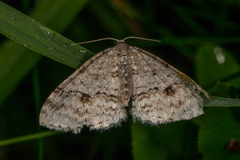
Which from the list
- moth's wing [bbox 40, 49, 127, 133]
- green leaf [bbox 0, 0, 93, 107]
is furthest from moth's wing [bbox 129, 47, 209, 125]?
green leaf [bbox 0, 0, 93, 107]

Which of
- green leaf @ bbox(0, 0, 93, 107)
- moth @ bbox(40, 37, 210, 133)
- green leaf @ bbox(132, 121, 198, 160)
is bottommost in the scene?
green leaf @ bbox(132, 121, 198, 160)

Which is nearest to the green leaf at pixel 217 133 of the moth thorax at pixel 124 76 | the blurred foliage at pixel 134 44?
the blurred foliage at pixel 134 44

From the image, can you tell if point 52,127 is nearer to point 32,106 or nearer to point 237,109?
point 32,106

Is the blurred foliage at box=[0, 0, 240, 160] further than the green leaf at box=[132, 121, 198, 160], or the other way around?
the green leaf at box=[132, 121, 198, 160]

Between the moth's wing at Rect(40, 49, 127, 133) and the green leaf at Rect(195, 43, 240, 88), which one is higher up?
the green leaf at Rect(195, 43, 240, 88)

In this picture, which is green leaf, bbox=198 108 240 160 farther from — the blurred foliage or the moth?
the moth

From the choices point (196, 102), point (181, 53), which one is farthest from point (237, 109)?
point (181, 53)

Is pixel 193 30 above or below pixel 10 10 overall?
above
